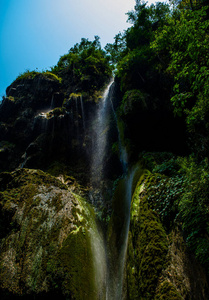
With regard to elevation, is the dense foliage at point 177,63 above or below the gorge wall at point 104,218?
above

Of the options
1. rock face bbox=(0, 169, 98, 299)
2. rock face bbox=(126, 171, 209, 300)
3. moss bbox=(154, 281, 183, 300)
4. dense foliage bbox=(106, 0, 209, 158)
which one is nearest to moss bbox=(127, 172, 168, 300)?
rock face bbox=(126, 171, 209, 300)

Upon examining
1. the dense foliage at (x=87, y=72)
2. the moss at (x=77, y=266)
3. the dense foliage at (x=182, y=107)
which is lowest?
the moss at (x=77, y=266)

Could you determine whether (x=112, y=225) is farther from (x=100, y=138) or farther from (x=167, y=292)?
(x=100, y=138)

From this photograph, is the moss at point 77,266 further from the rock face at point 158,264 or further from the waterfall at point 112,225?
the rock face at point 158,264

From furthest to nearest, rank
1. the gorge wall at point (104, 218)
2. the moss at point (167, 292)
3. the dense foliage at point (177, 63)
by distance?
the dense foliage at point (177, 63) → the gorge wall at point (104, 218) → the moss at point (167, 292)

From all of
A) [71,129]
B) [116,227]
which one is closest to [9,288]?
[116,227]

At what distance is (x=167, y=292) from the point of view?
2420mm

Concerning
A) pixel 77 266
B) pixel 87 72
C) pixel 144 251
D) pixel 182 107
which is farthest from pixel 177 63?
pixel 87 72

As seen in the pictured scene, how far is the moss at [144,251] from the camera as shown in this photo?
2.83 meters

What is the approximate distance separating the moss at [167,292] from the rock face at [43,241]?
263 centimetres

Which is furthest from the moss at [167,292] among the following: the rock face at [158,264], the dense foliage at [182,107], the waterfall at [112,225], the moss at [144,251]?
the waterfall at [112,225]

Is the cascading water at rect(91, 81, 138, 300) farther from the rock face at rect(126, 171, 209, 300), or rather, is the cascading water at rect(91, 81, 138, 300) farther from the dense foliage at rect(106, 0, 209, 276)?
the dense foliage at rect(106, 0, 209, 276)

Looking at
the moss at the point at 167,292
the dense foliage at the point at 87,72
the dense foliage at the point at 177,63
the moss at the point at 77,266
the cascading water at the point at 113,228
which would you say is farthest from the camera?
the dense foliage at the point at 87,72

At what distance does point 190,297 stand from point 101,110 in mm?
11799
